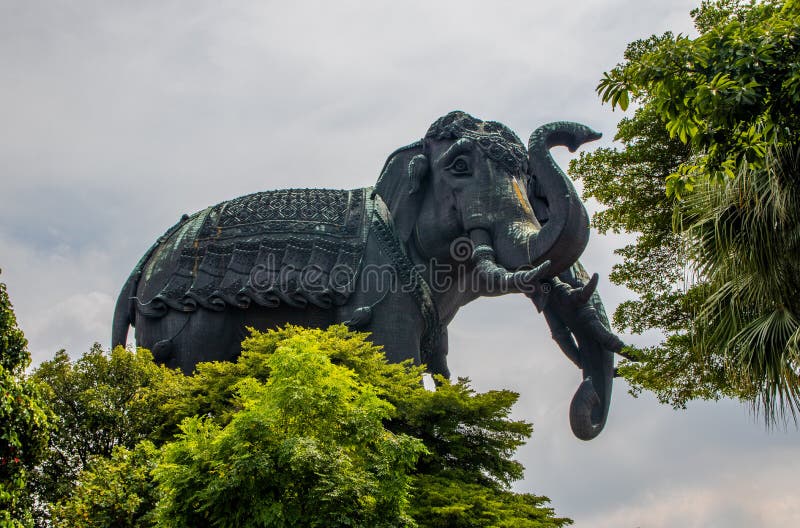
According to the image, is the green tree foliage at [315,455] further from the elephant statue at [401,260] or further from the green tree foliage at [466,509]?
the elephant statue at [401,260]

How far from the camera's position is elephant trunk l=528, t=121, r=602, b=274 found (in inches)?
533

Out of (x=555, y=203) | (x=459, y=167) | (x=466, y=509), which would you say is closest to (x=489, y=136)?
(x=459, y=167)

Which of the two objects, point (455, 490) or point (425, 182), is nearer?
point (455, 490)

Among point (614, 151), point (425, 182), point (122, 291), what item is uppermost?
point (614, 151)

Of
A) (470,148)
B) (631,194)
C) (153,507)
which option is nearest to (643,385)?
(631,194)

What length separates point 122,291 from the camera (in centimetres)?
1519

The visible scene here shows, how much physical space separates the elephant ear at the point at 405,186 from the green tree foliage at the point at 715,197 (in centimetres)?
276

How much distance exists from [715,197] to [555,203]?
3.07 metres

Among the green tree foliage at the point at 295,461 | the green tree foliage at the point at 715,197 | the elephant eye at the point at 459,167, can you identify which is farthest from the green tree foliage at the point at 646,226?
the green tree foliage at the point at 295,461

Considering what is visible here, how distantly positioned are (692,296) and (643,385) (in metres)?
2.14

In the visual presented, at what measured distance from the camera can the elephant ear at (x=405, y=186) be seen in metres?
14.9

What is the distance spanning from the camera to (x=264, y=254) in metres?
14.3

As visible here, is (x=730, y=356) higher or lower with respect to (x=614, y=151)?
lower

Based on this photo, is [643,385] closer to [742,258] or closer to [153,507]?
[742,258]
